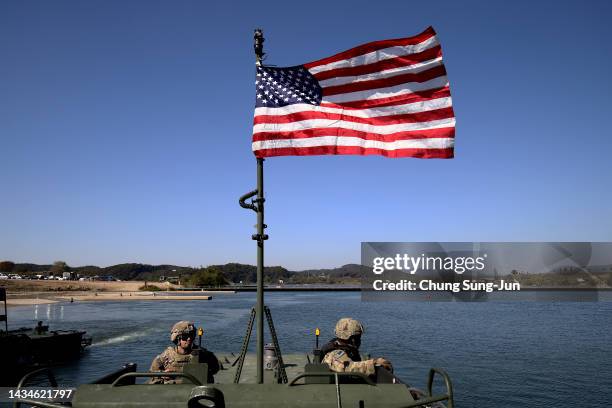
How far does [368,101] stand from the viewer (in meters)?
9.70

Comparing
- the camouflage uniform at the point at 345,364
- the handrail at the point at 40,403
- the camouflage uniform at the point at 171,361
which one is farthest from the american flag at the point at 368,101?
the handrail at the point at 40,403

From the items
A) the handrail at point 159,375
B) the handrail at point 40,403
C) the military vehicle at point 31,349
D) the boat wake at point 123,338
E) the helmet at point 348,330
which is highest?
the helmet at point 348,330

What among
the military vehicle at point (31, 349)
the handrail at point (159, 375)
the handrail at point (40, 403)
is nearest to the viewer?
the handrail at point (40, 403)

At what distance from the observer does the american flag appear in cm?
939

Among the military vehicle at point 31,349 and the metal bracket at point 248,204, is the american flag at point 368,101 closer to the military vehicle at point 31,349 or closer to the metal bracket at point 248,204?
the metal bracket at point 248,204

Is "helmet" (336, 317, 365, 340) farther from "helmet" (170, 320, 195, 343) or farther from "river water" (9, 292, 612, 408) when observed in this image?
"river water" (9, 292, 612, 408)

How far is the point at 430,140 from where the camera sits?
947 cm

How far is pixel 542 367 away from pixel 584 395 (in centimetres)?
779

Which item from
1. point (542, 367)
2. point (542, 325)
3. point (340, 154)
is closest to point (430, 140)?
point (340, 154)

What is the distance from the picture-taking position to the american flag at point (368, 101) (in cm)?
939

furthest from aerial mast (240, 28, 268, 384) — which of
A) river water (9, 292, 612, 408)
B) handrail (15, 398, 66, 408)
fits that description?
river water (9, 292, 612, 408)

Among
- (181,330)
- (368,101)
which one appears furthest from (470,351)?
(181,330)

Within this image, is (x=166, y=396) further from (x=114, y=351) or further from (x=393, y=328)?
(x=393, y=328)

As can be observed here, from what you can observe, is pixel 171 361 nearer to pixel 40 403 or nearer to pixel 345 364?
pixel 345 364
